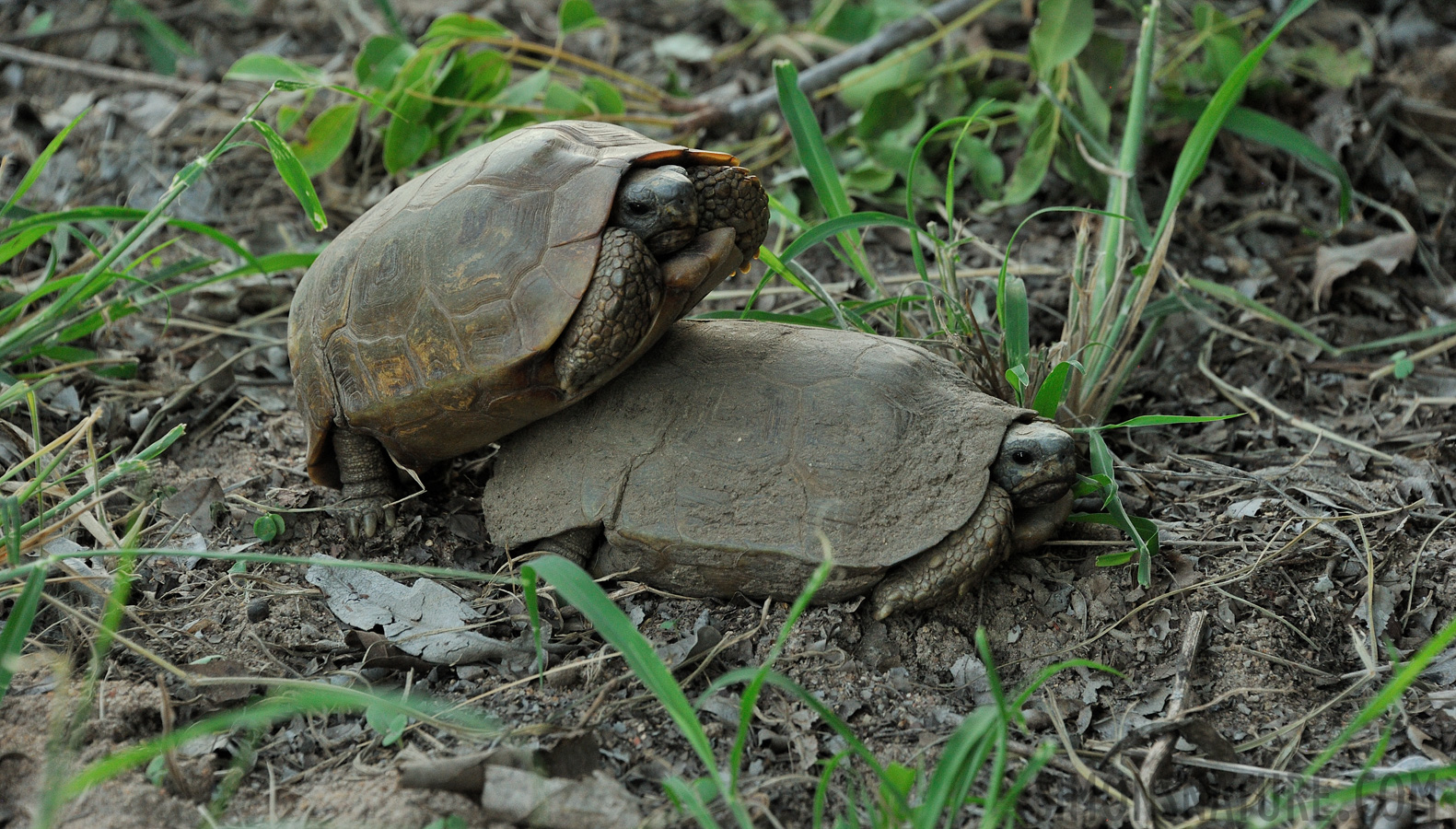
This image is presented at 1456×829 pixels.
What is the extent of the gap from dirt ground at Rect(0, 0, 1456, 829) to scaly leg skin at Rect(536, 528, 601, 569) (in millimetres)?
156

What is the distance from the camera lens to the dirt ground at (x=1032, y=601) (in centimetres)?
229

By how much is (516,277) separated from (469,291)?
132mm

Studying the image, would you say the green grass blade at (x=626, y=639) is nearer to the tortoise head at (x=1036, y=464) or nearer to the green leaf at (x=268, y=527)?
the tortoise head at (x=1036, y=464)

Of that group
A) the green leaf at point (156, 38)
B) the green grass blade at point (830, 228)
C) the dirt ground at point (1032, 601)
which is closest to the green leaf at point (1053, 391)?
the dirt ground at point (1032, 601)

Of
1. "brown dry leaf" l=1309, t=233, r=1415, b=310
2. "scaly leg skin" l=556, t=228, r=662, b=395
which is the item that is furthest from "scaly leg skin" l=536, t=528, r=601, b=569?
"brown dry leaf" l=1309, t=233, r=1415, b=310

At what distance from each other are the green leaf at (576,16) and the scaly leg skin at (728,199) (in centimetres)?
182

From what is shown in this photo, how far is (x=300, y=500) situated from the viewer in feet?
10.8

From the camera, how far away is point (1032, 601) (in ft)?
9.42

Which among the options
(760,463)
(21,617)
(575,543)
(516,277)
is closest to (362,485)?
(575,543)

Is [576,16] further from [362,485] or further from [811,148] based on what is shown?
[362,485]

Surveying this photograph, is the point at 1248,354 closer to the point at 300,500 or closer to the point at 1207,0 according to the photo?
the point at 1207,0

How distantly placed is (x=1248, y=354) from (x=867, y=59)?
7.53 feet

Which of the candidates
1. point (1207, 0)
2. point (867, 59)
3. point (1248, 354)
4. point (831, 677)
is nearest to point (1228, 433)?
point (1248, 354)

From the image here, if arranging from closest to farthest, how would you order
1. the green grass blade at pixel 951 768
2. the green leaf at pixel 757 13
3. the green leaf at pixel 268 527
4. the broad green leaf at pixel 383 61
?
1. the green grass blade at pixel 951 768
2. the green leaf at pixel 268 527
3. the broad green leaf at pixel 383 61
4. the green leaf at pixel 757 13
